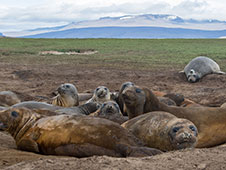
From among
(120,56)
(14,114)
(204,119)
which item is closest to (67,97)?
(14,114)

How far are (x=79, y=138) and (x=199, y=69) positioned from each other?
11.7 m

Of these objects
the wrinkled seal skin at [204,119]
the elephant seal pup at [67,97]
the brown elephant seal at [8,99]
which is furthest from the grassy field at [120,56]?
the wrinkled seal skin at [204,119]

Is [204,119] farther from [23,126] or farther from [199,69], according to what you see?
[199,69]

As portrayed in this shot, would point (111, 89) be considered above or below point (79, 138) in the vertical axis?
below

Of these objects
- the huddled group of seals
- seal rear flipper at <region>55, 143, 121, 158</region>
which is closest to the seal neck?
the huddled group of seals

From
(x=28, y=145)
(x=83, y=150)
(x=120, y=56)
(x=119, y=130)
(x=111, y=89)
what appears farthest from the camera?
(x=120, y=56)

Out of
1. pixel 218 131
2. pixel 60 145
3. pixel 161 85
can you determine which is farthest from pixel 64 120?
pixel 161 85

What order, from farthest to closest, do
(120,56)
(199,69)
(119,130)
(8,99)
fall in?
(120,56), (199,69), (8,99), (119,130)

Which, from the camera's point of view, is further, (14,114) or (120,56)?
(120,56)

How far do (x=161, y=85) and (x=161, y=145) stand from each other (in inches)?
319

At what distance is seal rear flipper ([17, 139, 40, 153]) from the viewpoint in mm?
4680

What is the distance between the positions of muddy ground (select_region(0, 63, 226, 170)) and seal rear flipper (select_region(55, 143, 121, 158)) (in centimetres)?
29

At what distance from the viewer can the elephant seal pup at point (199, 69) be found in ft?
47.1

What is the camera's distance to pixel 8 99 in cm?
882
